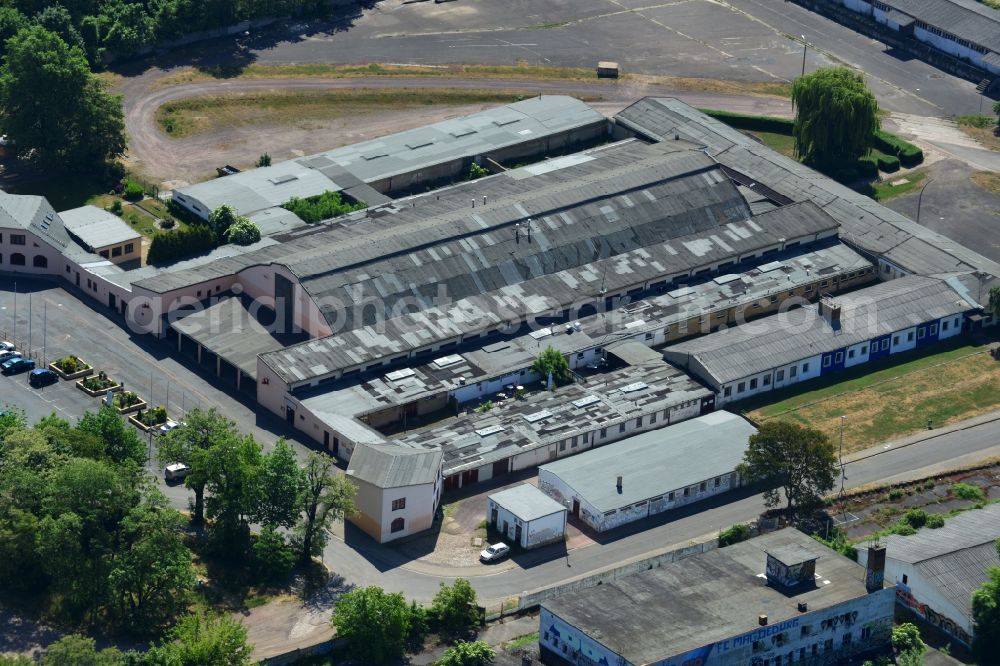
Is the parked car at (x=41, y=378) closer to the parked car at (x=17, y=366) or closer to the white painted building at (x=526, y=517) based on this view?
the parked car at (x=17, y=366)

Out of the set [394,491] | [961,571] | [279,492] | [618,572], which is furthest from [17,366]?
[961,571]

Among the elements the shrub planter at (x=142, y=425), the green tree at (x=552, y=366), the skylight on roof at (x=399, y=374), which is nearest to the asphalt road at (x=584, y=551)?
the skylight on roof at (x=399, y=374)

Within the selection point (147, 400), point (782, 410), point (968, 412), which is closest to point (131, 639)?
point (147, 400)

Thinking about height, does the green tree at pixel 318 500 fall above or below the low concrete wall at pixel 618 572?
above

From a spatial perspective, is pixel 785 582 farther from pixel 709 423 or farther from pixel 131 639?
pixel 131 639

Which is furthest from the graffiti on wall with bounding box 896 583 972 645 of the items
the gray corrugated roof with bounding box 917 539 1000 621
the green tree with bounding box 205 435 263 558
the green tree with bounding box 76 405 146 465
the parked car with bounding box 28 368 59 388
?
the parked car with bounding box 28 368 59 388

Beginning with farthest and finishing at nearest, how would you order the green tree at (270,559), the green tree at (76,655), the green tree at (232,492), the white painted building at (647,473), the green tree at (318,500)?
the white painted building at (647,473), the green tree at (318,500), the green tree at (232,492), the green tree at (270,559), the green tree at (76,655)
